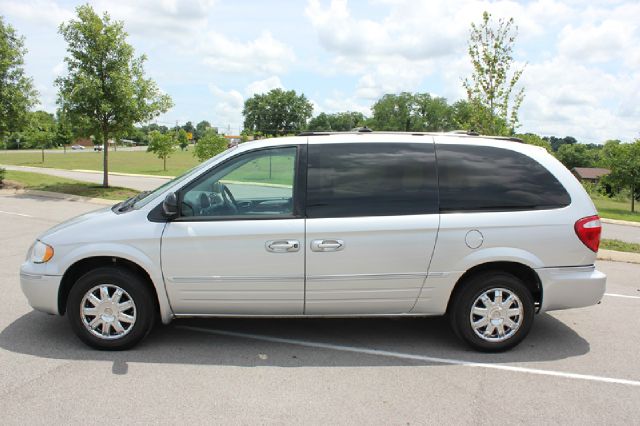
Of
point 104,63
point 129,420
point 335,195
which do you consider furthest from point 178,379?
point 104,63

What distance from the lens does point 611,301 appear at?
21.4 feet

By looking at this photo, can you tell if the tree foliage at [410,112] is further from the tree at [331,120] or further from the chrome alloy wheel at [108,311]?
the chrome alloy wheel at [108,311]

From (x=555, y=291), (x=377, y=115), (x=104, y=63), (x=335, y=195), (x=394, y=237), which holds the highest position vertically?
(x=377, y=115)

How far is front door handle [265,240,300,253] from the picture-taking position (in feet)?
14.3

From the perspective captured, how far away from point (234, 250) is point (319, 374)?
1.22 m

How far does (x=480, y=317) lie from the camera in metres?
4.64

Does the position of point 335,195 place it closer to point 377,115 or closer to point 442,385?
point 442,385

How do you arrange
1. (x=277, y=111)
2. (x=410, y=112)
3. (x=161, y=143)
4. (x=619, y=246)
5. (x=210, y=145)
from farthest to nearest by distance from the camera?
(x=277, y=111) < (x=410, y=112) < (x=161, y=143) < (x=210, y=145) < (x=619, y=246)

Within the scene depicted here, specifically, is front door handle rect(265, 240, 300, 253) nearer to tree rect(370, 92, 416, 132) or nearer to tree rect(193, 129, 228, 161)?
tree rect(193, 129, 228, 161)

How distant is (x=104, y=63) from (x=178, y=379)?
56.4 feet

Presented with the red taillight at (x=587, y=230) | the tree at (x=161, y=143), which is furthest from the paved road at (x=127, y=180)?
the red taillight at (x=587, y=230)

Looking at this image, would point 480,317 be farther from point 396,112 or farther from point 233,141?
point 396,112

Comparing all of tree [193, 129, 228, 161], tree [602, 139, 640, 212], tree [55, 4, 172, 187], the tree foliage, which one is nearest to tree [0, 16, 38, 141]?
tree [55, 4, 172, 187]

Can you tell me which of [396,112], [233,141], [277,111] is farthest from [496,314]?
[277,111]
